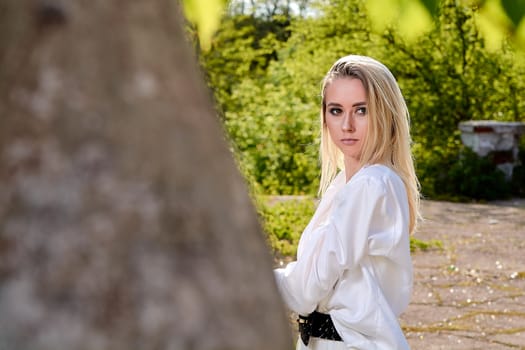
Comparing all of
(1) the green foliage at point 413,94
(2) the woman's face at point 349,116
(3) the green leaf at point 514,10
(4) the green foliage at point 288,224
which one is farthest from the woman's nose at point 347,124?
(1) the green foliage at point 413,94

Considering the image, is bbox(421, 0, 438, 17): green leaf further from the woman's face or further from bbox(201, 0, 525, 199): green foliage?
bbox(201, 0, 525, 199): green foliage

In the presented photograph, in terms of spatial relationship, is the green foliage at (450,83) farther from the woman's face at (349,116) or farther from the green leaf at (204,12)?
the green leaf at (204,12)

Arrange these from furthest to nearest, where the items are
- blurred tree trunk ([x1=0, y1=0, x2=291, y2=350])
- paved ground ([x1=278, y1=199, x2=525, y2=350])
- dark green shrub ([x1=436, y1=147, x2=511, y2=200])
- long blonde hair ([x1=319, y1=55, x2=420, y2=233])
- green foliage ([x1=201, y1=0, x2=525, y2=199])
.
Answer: green foliage ([x1=201, y1=0, x2=525, y2=199]) < dark green shrub ([x1=436, y1=147, x2=511, y2=200]) < paved ground ([x1=278, y1=199, x2=525, y2=350]) < long blonde hair ([x1=319, y1=55, x2=420, y2=233]) < blurred tree trunk ([x1=0, y1=0, x2=291, y2=350])

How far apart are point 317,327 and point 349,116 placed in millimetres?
584

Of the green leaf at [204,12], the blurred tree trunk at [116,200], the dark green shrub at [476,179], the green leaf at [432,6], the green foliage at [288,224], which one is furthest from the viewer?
the dark green shrub at [476,179]

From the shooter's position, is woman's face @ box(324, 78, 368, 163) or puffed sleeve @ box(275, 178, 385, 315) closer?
puffed sleeve @ box(275, 178, 385, 315)

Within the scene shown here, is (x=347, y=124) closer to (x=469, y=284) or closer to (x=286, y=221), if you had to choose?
(x=469, y=284)

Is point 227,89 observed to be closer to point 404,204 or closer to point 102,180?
point 404,204

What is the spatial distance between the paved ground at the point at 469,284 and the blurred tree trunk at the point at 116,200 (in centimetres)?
483

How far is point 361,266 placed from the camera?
7.71 feet

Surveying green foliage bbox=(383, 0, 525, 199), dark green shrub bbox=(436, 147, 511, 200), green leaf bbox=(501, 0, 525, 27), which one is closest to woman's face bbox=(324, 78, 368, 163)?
green leaf bbox=(501, 0, 525, 27)

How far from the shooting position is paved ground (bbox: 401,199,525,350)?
17.4ft

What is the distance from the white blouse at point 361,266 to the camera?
232 cm

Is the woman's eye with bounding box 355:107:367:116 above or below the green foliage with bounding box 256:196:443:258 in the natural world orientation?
above
